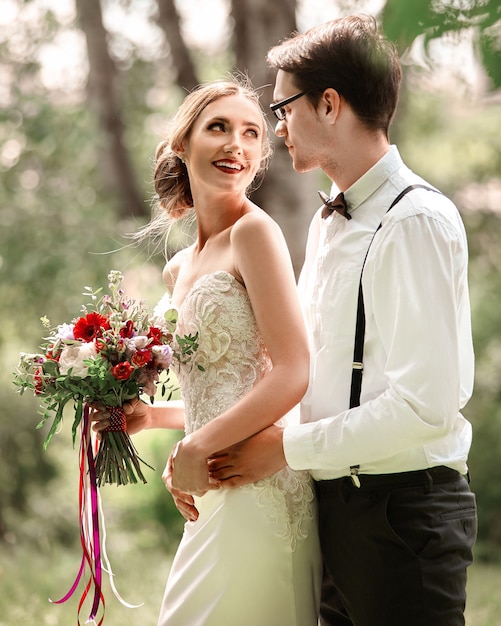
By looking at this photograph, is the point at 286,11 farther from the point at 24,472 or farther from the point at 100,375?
the point at 24,472

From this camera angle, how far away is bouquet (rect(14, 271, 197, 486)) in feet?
8.26

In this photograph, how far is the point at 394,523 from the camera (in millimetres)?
2311

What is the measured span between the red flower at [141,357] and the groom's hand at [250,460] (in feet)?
1.08

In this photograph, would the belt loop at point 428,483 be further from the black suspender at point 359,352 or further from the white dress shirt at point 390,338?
the black suspender at point 359,352

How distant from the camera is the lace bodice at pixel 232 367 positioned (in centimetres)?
254

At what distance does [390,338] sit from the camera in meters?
2.21

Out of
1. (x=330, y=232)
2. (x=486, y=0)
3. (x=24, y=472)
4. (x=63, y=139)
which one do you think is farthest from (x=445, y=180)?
(x=486, y=0)

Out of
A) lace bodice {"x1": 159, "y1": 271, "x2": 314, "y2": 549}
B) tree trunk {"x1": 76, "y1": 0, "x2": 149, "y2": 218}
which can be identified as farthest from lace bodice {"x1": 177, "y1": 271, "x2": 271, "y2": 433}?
tree trunk {"x1": 76, "y1": 0, "x2": 149, "y2": 218}

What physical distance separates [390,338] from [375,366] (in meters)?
0.12

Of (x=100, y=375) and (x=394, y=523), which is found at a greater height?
(x=100, y=375)

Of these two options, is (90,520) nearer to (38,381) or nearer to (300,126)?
(38,381)

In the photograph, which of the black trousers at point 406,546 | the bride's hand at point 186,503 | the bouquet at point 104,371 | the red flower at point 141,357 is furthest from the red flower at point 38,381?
the black trousers at point 406,546

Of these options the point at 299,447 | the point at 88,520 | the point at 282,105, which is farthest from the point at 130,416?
the point at 282,105

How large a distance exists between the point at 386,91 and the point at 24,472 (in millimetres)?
8061
